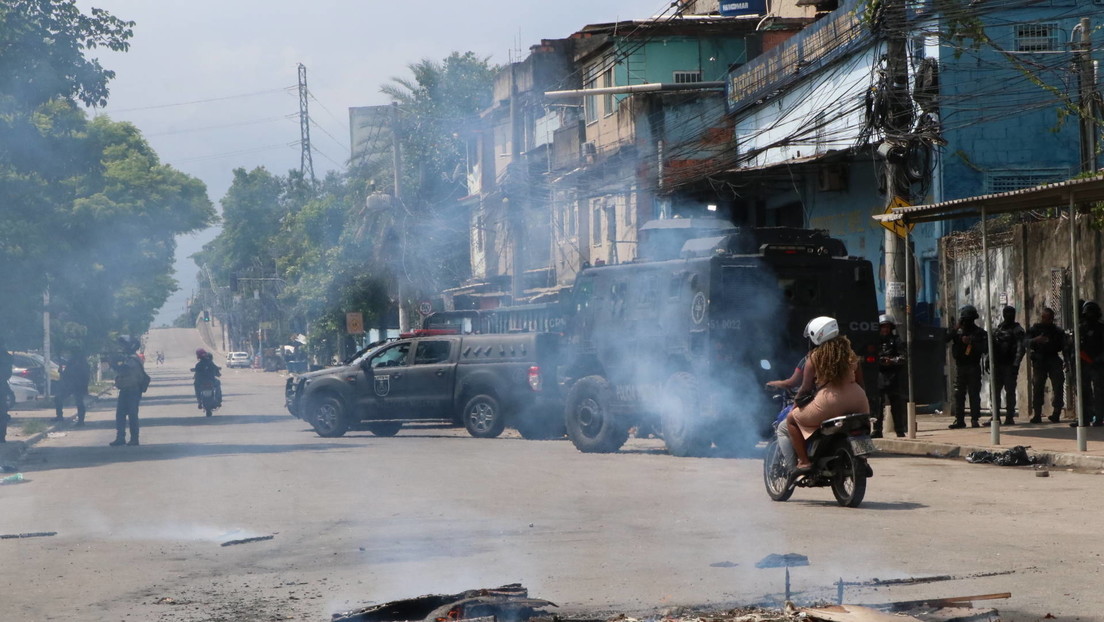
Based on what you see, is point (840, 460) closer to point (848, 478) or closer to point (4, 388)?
point (848, 478)

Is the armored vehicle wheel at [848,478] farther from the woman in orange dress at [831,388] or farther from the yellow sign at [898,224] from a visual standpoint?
the yellow sign at [898,224]

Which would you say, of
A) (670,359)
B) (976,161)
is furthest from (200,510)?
(976,161)

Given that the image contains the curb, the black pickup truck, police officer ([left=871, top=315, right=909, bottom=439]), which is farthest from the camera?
the black pickup truck

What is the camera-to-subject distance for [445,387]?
22812 mm

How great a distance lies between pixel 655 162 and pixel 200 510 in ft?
72.4

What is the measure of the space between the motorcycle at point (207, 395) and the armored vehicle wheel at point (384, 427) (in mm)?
8907

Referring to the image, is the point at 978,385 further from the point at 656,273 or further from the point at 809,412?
the point at 809,412

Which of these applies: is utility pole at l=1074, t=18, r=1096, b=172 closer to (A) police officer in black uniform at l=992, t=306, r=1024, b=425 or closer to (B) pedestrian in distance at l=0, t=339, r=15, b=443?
(A) police officer in black uniform at l=992, t=306, r=1024, b=425

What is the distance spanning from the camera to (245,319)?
128 meters

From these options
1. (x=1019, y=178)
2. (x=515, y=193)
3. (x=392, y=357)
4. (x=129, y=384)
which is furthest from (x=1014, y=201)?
(x=515, y=193)

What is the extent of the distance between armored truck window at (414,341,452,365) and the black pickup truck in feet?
0.06

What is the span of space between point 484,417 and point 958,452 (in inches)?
338

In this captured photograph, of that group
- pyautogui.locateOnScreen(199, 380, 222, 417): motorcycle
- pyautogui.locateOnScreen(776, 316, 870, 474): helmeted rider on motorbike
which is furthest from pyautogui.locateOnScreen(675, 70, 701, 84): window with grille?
pyautogui.locateOnScreen(776, 316, 870, 474): helmeted rider on motorbike

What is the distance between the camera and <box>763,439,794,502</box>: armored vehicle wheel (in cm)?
1180
